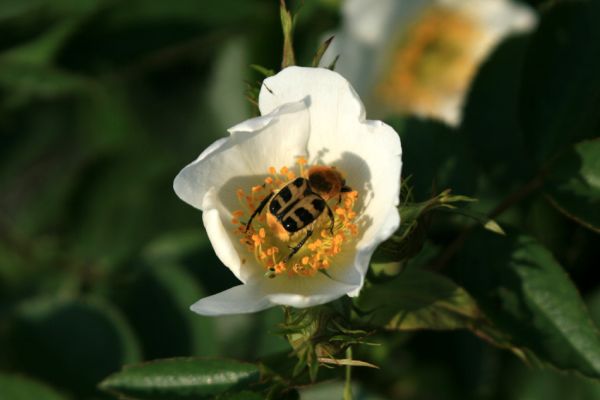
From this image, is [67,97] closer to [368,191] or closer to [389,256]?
[368,191]

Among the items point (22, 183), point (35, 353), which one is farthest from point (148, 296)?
point (22, 183)

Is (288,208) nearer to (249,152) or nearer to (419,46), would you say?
(249,152)

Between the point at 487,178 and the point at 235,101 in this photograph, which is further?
the point at 235,101

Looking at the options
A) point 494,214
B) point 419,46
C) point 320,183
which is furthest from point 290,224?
point 419,46

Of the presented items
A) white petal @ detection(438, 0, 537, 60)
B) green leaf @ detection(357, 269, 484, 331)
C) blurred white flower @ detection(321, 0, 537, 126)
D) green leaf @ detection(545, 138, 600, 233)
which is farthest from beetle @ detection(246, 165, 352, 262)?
white petal @ detection(438, 0, 537, 60)

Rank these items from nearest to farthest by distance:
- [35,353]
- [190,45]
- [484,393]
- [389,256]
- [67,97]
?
[389,256], [35,353], [484,393], [190,45], [67,97]

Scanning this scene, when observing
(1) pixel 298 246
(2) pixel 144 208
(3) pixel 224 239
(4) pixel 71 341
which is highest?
(3) pixel 224 239
